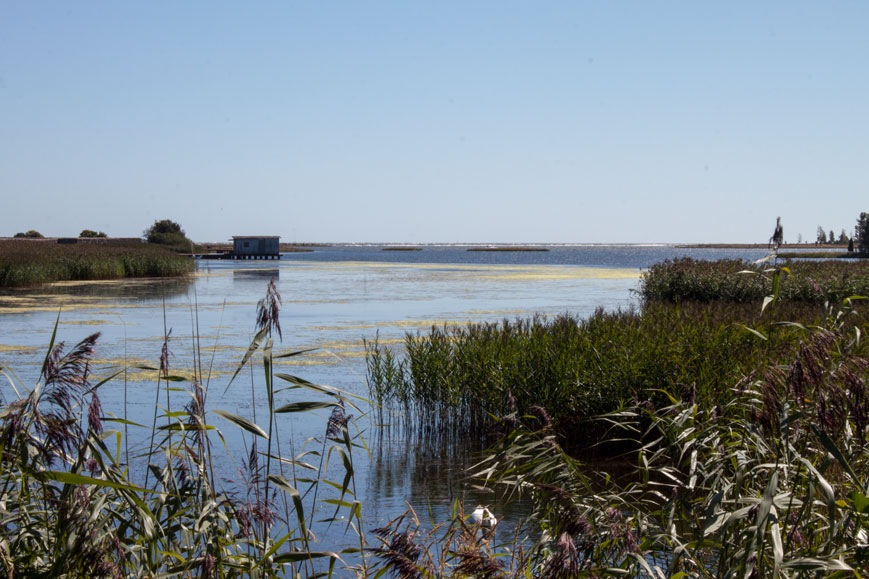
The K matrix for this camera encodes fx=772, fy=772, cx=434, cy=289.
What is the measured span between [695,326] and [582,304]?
67.0 feet

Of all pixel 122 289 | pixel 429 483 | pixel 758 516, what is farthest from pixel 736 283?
pixel 122 289

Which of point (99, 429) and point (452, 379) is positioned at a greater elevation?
point (99, 429)

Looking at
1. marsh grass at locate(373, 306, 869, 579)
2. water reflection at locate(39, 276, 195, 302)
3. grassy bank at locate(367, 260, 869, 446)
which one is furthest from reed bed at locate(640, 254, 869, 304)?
water reflection at locate(39, 276, 195, 302)

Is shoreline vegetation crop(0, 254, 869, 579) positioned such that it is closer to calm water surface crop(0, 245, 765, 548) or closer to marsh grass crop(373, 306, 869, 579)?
marsh grass crop(373, 306, 869, 579)

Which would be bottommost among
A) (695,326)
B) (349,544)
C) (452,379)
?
(349,544)

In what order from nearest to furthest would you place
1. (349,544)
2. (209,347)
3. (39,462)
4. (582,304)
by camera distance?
(39,462) < (349,544) < (209,347) < (582,304)

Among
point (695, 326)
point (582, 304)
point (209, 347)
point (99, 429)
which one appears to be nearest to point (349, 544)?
point (99, 429)

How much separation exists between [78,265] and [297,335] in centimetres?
3068

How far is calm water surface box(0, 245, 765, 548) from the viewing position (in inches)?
363

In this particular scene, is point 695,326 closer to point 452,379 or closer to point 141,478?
point 452,379

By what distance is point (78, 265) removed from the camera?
4622cm

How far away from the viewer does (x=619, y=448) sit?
10578 mm

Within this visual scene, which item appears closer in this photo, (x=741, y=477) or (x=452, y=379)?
(x=741, y=477)

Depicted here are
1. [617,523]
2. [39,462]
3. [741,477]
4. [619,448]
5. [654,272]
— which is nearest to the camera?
[617,523]
